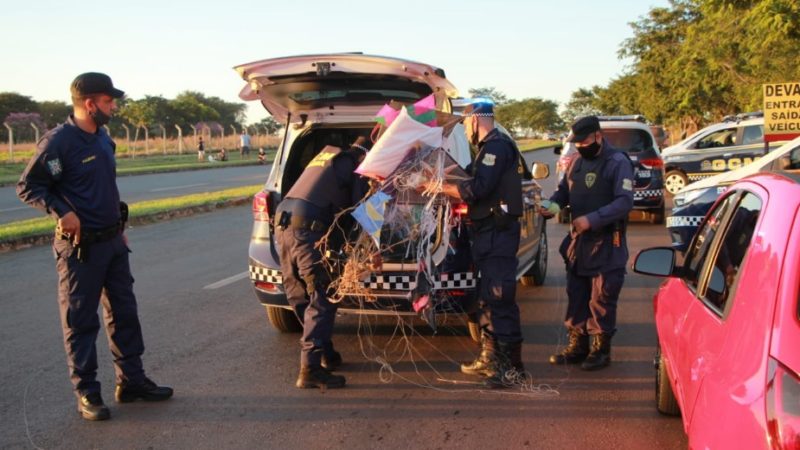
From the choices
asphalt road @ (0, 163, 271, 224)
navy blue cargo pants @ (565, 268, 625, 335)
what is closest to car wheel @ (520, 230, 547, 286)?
navy blue cargo pants @ (565, 268, 625, 335)

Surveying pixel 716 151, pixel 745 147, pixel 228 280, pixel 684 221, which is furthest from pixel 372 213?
pixel 716 151

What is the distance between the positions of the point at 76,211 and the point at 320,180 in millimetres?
1493

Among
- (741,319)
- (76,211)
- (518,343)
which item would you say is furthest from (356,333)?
(741,319)

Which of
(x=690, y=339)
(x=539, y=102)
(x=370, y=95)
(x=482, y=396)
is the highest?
(x=539, y=102)

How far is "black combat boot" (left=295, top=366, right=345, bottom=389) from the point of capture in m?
4.82

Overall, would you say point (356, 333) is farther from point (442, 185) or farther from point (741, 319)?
point (741, 319)

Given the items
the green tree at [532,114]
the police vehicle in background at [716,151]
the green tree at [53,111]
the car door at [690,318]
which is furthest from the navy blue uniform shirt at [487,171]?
the green tree at [532,114]

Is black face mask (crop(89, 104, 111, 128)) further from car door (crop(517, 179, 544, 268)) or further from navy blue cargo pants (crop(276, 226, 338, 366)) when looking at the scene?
car door (crop(517, 179, 544, 268))

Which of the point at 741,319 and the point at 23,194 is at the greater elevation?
the point at 23,194

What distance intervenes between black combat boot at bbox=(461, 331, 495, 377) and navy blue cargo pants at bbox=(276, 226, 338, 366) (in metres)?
1.01

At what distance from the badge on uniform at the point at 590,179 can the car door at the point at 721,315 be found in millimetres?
1430

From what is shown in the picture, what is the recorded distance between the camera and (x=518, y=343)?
4.86 m

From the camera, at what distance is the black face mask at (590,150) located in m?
5.11

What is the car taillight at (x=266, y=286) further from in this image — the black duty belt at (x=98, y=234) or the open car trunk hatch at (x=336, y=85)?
the open car trunk hatch at (x=336, y=85)
